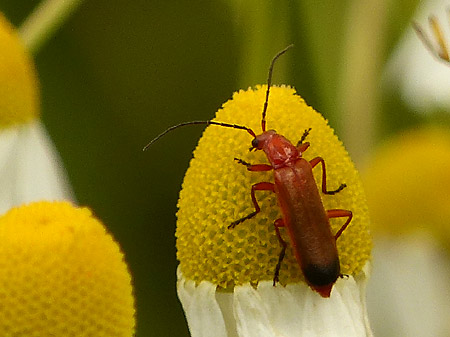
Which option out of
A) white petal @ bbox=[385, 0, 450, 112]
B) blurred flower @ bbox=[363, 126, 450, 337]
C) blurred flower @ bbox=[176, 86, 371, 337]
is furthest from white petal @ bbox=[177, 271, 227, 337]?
white petal @ bbox=[385, 0, 450, 112]

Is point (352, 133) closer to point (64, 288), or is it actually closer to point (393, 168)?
point (393, 168)

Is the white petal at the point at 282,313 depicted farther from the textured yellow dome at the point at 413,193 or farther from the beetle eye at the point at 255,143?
the textured yellow dome at the point at 413,193

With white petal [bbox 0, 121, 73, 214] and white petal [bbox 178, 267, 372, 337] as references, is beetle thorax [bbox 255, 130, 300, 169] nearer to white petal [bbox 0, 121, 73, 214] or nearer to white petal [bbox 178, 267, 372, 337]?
white petal [bbox 178, 267, 372, 337]

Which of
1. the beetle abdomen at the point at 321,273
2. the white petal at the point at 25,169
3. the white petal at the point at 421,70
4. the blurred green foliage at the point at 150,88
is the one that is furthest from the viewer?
the white petal at the point at 421,70

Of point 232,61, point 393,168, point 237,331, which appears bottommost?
point 237,331

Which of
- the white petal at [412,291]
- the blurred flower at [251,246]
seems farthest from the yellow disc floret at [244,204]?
the white petal at [412,291]

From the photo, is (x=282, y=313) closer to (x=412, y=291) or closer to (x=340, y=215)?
(x=340, y=215)

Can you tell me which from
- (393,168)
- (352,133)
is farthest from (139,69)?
(393,168)

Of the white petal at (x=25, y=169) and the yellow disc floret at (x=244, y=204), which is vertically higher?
the white petal at (x=25, y=169)
